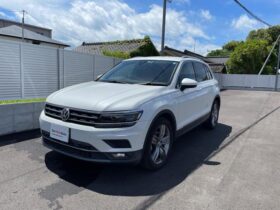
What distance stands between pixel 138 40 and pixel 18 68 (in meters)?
16.1

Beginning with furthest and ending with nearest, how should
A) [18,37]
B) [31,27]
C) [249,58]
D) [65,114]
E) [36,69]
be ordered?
[31,27]
[249,58]
[18,37]
[36,69]
[65,114]

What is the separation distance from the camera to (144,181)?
13.4ft

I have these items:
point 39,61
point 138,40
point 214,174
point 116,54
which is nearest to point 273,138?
point 214,174

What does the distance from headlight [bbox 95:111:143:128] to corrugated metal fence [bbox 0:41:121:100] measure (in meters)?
4.37

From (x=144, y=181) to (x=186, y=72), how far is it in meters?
2.44

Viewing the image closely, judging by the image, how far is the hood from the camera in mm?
3855

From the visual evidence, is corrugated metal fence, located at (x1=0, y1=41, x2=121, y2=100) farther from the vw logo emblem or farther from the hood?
the vw logo emblem

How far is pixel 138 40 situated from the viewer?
74.1ft

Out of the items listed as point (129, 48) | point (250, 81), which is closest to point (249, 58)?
point (250, 81)

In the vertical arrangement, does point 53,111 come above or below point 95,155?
above

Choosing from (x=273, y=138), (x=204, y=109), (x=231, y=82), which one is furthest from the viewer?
(x=231, y=82)

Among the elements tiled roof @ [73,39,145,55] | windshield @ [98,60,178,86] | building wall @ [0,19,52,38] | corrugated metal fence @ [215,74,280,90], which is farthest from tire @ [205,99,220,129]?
building wall @ [0,19,52,38]

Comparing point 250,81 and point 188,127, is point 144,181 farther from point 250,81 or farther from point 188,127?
point 250,81

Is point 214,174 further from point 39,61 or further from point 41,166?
point 39,61
